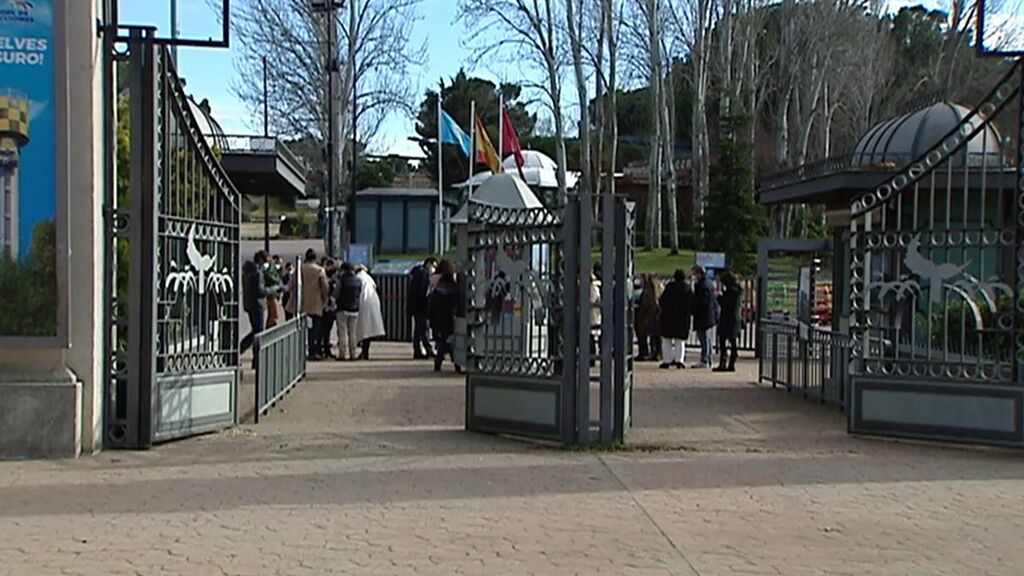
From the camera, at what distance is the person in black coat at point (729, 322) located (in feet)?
64.5

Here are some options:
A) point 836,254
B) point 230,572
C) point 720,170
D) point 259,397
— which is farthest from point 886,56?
point 230,572

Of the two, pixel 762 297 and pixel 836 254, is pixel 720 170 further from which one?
pixel 836 254

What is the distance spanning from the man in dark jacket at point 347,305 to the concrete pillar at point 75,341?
9679 millimetres

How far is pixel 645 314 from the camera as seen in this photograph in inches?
829

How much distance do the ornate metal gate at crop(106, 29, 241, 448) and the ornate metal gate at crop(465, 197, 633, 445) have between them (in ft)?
8.13

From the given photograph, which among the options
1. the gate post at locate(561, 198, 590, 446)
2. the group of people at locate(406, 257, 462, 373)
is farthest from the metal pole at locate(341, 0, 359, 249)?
the gate post at locate(561, 198, 590, 446)

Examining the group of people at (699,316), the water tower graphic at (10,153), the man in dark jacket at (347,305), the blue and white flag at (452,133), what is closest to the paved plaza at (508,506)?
the water tower graphic at (10,153)

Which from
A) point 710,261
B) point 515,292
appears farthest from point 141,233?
point 710,261

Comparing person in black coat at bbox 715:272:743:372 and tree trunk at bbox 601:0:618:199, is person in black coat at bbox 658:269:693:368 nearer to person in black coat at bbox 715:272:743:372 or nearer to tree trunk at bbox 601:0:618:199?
person in black coat at bbox 715:272:743:372

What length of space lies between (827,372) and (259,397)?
270 inches

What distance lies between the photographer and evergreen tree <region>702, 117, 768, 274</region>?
150ft

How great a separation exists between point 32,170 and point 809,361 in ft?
31.4

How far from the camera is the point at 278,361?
13984 millimetres

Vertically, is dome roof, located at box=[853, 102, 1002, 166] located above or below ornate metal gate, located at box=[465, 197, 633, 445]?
above
